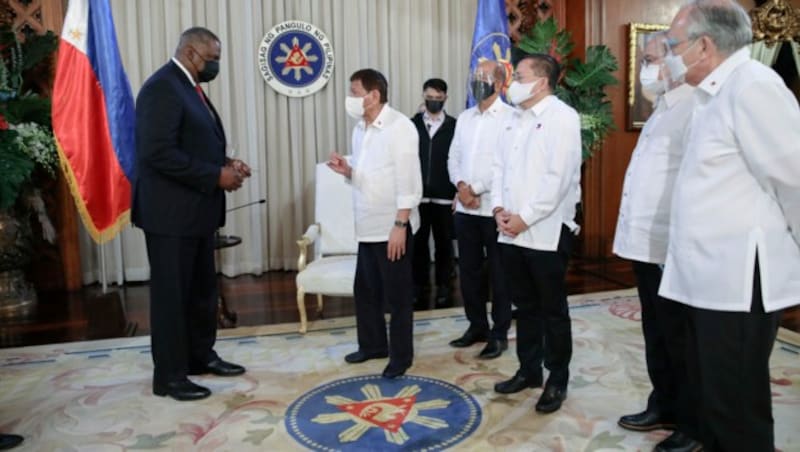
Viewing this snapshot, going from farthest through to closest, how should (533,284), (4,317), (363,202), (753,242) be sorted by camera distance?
(4,317)
(363,202)
(533,284)
(753,242)

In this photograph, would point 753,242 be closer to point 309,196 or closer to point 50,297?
point 309,196

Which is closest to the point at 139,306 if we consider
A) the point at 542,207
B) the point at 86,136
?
the point at 86,136

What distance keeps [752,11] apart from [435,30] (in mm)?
2749

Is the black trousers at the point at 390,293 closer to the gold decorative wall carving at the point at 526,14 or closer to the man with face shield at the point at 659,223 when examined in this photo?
the man with face shield at the point at 659,223

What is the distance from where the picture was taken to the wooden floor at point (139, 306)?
11.5 feet

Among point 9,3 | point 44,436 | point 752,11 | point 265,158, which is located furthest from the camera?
point 752,11

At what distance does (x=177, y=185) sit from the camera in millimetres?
2471

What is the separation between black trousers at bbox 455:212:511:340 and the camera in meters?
2.92

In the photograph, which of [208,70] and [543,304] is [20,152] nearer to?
[208,70]

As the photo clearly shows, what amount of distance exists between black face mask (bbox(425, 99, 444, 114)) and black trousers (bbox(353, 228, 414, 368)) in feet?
4.56

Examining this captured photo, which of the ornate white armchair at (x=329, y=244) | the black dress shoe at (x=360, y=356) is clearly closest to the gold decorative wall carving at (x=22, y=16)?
the ornate white armchair at (x=329, y=244)

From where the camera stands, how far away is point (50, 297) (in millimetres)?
4293

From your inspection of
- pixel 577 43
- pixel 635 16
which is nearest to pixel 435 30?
pixel 577 43

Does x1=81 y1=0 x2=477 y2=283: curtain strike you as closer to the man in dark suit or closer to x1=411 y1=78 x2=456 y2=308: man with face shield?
x1=411 y1=78 x2=456 y2=308: man with face shield
